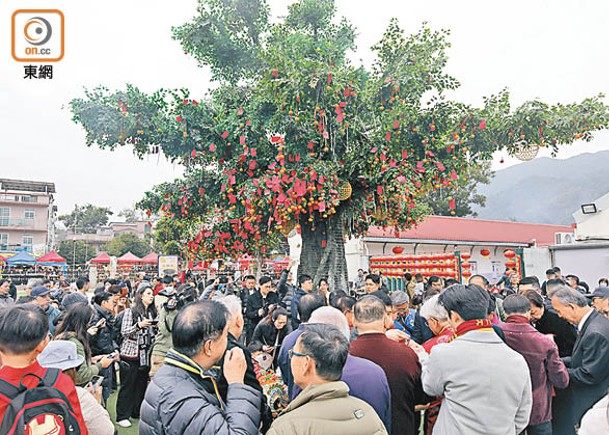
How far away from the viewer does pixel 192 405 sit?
192 cm

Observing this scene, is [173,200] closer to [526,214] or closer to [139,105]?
[139,105]

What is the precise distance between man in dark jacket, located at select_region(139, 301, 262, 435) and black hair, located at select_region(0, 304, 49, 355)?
703 mm

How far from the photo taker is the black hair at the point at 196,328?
6.93ft

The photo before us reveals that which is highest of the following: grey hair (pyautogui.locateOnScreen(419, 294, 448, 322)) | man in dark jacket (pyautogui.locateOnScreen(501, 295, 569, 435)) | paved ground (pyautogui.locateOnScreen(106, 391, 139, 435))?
grey hair (pyautogui.locateOnScreen(419, 294, 448, 322))

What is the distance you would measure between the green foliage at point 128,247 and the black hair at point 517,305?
48826mm

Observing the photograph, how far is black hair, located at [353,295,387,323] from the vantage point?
310 centimetres

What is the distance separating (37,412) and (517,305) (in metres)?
3.46

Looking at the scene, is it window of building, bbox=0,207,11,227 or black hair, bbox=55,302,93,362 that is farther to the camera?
window of building, bbox=0,207,11,227

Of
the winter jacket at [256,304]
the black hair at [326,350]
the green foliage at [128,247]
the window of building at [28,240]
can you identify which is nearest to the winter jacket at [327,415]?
the black hair at [326,350]

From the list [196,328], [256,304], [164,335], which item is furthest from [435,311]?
[256,304]

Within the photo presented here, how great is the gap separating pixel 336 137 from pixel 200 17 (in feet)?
11.6

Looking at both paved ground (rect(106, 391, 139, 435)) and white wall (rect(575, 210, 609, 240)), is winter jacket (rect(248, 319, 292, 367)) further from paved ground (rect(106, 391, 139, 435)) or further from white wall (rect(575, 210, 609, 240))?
white wall (rect(575, 210, 609, 240))

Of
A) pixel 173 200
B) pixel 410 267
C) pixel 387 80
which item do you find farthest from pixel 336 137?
pixel 410 267

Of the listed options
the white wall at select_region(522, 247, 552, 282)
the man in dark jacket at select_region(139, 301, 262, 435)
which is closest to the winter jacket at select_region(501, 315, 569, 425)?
the man in dark jacket at select_region(139, 301, 262, 435)
